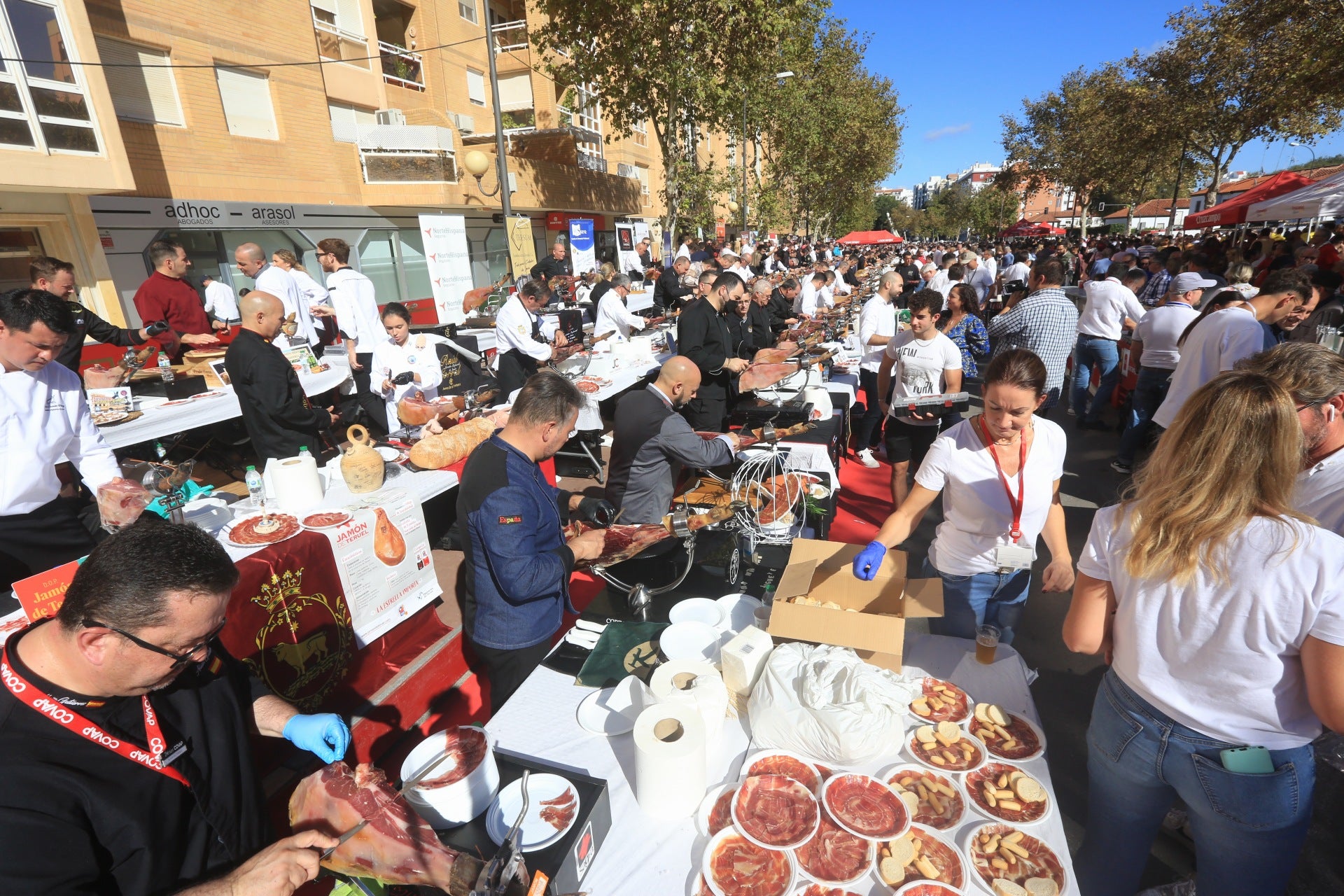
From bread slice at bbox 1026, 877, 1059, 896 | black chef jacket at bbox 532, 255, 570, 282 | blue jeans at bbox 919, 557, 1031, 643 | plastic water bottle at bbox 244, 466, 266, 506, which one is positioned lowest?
blue jeans at bbox 919, 557, 1031, 643

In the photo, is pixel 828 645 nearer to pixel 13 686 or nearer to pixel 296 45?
pixel 13 686

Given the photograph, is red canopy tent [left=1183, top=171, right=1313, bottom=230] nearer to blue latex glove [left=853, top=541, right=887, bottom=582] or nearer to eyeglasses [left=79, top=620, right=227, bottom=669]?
blue latex glove [left=853, top=541, right=887, bottom=582]

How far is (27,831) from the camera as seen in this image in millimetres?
1090

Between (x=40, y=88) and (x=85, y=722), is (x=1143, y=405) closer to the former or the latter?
(x=85, y=722)

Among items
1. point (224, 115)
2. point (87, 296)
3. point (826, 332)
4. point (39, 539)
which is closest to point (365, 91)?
point (224, 115)

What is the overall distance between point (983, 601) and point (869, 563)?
83cm

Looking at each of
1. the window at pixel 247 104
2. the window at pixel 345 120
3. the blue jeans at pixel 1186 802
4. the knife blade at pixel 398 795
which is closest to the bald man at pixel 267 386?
the knife blade at pixel 398 795

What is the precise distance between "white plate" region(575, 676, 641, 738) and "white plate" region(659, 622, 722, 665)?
0.55 feet

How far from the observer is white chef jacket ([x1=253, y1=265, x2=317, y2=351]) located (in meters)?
6.86

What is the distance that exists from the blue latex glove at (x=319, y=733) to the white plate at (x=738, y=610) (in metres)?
1.28

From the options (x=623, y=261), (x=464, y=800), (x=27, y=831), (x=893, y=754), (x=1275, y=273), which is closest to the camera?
(x=27, y=831)

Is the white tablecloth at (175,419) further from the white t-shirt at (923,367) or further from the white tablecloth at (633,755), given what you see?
the white t-shirt at (923,367)

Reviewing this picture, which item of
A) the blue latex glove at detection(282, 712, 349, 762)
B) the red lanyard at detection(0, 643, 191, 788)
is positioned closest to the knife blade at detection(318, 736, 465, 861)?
the blue latex glove at detection(282, 712, 349, 762)

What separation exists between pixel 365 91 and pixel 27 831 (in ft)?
57.1
